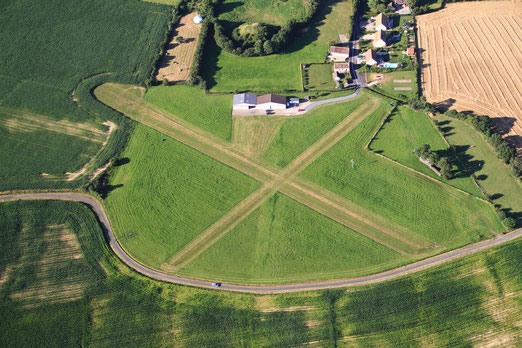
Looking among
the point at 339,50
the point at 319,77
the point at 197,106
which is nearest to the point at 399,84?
the point at 339,50

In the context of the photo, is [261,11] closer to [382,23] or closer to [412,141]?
[382,23]

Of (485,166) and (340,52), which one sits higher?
(340,52)

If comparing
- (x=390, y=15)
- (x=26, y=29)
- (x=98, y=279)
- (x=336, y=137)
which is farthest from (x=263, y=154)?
(x=26, y=29)

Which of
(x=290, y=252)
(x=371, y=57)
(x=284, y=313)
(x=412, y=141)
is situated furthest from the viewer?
(x=371, y=57)

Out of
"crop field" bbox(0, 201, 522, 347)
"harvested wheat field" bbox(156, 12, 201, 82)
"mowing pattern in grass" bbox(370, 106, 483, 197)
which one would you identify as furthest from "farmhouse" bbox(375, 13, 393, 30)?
"crop field" bbox(0, 201, 522, 347)

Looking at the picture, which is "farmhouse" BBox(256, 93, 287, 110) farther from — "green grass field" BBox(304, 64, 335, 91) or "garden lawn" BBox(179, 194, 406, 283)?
"garden lawn" BBox(179, 194, 406, 283)

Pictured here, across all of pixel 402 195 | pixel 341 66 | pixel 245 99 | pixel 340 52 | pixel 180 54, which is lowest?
pixel 402 195

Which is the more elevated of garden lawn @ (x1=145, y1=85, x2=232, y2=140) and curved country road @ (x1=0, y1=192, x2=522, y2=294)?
garden lawn @ (x1=145, y1=85, x2=232, y2=140)
